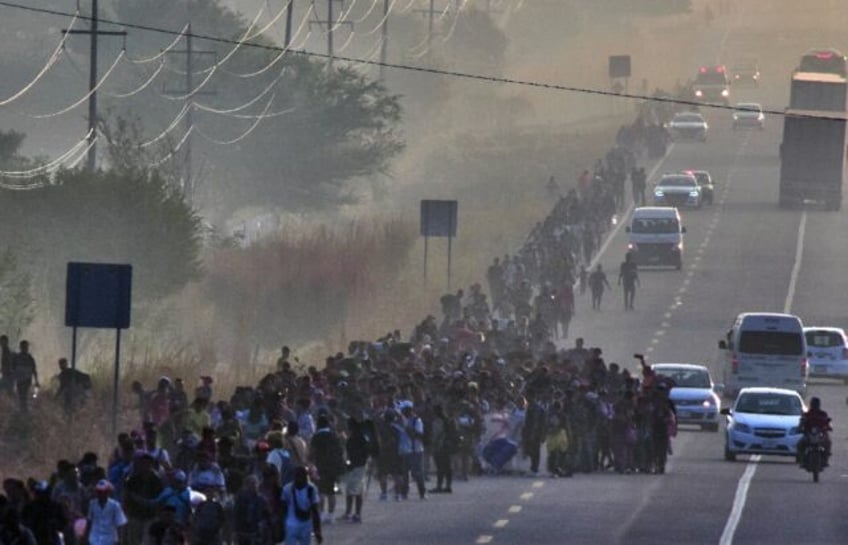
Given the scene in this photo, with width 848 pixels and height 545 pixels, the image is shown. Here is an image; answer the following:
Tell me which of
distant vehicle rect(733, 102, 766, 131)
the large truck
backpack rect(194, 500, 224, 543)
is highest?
distant vehicle rect(733, 102, 766, 131)

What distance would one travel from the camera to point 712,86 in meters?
142

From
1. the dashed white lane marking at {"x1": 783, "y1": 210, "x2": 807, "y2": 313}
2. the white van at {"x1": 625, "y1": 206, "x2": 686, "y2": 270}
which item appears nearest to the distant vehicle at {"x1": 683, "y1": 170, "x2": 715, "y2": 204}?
the dashed white lane marking at {"x1": 783, "y1": 210, "x2": 807, "y2": 313}

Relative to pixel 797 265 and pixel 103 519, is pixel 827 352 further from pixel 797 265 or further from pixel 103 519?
pixel 103 519

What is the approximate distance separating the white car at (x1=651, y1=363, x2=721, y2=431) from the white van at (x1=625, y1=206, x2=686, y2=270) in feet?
79.9

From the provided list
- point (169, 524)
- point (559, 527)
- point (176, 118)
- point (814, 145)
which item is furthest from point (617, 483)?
point (176, 118)

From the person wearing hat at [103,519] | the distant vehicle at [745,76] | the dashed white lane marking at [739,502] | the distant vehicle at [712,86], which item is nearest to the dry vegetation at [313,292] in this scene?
the dashed white lane marking at [739,502]

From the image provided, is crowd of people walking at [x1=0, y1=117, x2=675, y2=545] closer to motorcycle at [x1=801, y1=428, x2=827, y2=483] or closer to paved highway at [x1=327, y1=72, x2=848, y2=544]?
paved highway at [x1=327, y1=72, x2=848, y2=544]

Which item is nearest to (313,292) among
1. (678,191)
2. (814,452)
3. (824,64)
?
(678,191)

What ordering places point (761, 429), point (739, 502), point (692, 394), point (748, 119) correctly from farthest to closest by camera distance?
point (748, 119) → point (692, 394) → point (761, 429) → point (739, 502)

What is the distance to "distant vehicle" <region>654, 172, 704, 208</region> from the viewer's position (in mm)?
89625

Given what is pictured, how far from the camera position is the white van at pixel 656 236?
74.1m

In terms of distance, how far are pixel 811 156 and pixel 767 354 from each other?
36.0m

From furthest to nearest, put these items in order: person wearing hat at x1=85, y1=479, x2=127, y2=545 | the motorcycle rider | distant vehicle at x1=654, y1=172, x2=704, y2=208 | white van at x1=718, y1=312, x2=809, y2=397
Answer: distant vehicle at x1=654, y1=172, x2=704, y2=208 < white van at x1=718, y1=312, x2=809, y2=397 < the motorcycle rider < person wearing hat at x1=85, y1=479, x2=127, y2=545

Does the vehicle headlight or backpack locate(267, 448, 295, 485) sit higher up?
the vehicle headlight
